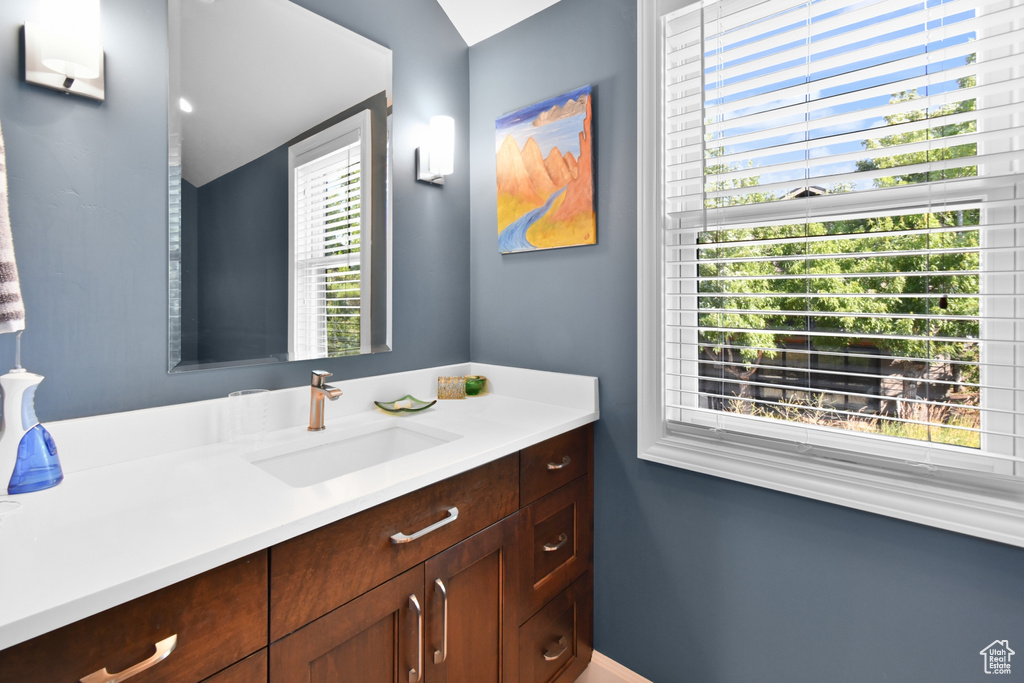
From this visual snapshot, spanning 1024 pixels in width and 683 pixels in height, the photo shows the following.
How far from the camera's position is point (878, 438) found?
117cm

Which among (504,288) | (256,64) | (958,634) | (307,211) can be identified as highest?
(256,64)

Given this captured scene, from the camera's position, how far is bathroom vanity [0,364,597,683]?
2.20 ft

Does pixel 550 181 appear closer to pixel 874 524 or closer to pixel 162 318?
pixel 162 318

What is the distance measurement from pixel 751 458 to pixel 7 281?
168cm

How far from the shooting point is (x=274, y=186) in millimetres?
1399

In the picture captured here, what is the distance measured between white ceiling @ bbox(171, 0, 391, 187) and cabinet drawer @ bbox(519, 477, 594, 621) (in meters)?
1.28

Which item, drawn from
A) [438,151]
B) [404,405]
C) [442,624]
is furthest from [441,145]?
[442,624]

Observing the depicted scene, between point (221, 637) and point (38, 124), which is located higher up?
point (38, 124)

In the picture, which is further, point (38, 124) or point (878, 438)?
point (878, 438)

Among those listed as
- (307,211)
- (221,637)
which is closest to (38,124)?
(307,211)

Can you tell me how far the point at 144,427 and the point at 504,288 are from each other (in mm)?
1205

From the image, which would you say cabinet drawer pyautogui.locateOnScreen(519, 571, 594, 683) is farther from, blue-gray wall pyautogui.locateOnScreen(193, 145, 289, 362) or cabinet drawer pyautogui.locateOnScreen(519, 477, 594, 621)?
blue-gray wall pyautogui.locateOnScreen(193, 145, 289, 362)

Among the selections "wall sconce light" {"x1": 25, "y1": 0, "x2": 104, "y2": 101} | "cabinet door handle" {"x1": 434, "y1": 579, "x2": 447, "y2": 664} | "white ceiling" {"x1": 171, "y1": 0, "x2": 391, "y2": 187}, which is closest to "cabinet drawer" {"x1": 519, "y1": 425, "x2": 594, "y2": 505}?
"cabinet door handle" {"x1": 434, "y1": 579, "x2": 447, "y2": 664}

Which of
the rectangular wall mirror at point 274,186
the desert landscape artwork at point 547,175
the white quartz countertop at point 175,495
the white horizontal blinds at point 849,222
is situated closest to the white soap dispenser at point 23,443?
the white quartz countertop at point 175,495
